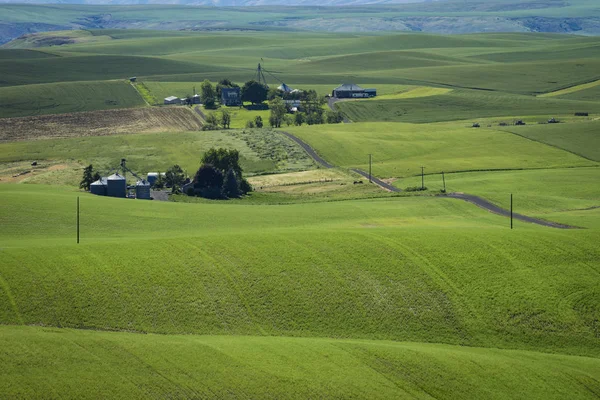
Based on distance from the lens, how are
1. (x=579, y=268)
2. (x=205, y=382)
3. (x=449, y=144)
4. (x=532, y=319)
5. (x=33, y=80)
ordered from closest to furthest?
(x=205, y=382)
(x=532, y=319)
(x=579, y=268)
(x=449, y=144)
(x=33, y=80)

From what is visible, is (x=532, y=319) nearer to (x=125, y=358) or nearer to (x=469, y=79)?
(x=125, y=358)

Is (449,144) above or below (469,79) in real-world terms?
below

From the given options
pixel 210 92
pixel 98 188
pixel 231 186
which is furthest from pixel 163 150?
pixel 210 92

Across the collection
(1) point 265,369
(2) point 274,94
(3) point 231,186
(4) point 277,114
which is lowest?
(1) point 265,369

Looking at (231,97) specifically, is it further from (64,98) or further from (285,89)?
(64,98)

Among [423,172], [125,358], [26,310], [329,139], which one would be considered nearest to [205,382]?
[125,358]

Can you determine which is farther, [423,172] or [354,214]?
[423,172]

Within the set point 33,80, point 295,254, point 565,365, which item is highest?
point 33,80
